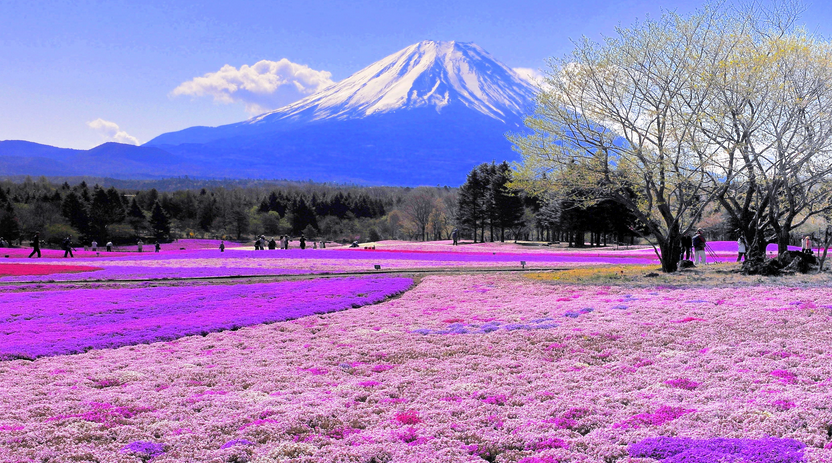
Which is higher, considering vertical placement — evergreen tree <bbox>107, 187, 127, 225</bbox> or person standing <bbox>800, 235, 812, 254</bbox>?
evergreen tree <bbox>107, 187, 127, 225</bbox>

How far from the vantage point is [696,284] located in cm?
1894

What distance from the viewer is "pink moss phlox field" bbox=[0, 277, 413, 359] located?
1248cm

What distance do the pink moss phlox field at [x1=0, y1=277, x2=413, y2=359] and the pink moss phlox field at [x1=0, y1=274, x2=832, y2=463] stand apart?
967 mm

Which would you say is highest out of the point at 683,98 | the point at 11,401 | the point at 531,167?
the point at 683,98

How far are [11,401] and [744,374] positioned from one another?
10.6 m

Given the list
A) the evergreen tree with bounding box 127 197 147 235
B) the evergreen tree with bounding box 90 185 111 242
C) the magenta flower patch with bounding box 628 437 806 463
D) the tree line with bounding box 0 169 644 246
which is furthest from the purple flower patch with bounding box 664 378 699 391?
the evergreen tree with bounding box 127 197 147 235

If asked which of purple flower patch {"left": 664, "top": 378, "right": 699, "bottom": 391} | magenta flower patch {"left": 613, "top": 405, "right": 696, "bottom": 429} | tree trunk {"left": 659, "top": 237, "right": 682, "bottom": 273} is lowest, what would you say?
magenta flower patch {"left": 613, "top": 405, "right": 696, "bottom": 429}

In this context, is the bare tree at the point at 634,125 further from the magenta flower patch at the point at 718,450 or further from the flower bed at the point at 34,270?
the flower bed at the point at 34,270

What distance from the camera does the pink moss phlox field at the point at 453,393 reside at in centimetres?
593

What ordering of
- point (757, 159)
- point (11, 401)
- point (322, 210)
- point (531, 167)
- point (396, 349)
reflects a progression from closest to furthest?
point (11, 401), point (396, 349), point (757, 159), point (531, 167), point (322, 210)

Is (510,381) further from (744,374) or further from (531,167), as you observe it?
(531,167)

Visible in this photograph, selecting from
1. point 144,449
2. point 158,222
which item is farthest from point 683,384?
point 158,222

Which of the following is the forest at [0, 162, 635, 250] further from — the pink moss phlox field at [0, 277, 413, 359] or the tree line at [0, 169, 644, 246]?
the pink moss phlox field at [0, 277, 413, 359]

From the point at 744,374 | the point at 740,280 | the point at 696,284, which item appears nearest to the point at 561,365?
the point at 744,374
